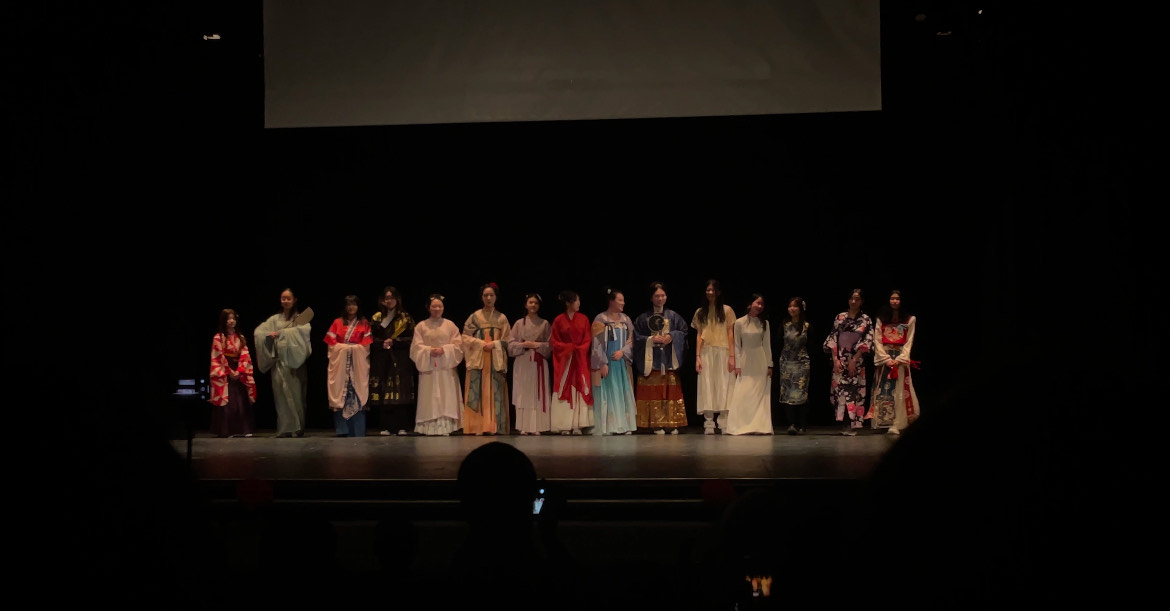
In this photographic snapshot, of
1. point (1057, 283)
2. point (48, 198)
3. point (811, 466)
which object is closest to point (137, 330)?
point (48, 198)

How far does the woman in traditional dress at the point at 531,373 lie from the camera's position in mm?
9445

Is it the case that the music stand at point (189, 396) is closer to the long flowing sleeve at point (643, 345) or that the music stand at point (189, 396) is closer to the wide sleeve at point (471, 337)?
the wide sleeve at point (471, 337)

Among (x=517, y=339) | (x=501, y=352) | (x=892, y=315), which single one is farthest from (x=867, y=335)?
(x=501, y=352)

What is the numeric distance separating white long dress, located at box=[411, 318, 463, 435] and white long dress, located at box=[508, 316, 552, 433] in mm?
598

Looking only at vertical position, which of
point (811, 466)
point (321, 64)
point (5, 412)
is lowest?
point (811, 466)

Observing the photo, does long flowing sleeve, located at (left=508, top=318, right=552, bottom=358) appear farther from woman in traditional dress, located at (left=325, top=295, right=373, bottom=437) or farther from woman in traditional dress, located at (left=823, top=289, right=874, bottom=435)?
woman in traditional dress, located at (left=823, top=289, right=874, bottom=435)

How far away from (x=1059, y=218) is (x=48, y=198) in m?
5.84

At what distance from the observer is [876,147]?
9039 mm

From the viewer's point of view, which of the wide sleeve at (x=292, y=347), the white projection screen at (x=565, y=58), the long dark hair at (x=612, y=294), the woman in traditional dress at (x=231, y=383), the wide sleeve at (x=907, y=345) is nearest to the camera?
the white projection screen at (x=565, y=58)

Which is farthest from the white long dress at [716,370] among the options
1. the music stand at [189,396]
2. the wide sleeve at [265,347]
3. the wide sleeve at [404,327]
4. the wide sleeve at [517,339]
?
the music stand at [189,396]

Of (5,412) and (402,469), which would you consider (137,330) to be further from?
(5,412)

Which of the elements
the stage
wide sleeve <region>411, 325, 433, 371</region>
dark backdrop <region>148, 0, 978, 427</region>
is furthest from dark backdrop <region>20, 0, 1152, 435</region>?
the stage

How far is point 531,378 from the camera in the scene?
9.51m

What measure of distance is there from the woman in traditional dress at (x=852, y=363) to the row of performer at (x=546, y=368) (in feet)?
0.04
